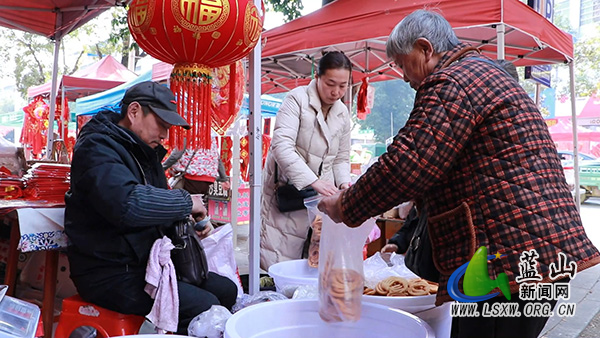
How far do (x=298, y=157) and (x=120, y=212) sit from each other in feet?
4.20

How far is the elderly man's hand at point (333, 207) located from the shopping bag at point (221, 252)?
1126 mm

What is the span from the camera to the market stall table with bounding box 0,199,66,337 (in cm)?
230

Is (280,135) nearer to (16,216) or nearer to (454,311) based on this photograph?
(16,216)

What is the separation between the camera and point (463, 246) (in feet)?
4.35

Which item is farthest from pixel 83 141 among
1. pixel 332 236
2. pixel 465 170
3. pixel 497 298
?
pixel 497 298

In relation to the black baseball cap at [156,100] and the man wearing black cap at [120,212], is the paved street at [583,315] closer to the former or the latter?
the man wearing black cap at [120,212]

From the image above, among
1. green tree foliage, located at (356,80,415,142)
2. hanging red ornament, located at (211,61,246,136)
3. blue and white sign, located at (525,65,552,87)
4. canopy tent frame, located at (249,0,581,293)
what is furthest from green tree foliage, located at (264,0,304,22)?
green tree foliage, located at (356,80,415,142)

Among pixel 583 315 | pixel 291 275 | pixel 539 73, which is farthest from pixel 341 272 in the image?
pixel 539 73

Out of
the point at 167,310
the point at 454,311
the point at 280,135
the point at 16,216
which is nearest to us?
the point at 454,311

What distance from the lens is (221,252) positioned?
2516mm

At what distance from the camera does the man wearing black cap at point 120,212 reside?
6.28 ft

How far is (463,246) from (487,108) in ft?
1.31

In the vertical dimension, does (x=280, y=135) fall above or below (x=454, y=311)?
above

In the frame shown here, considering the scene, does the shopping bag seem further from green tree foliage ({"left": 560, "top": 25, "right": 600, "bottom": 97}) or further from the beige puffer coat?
green tree foliage ({"left": 560, "top": 25, "right": 600, "bottom": 97})
